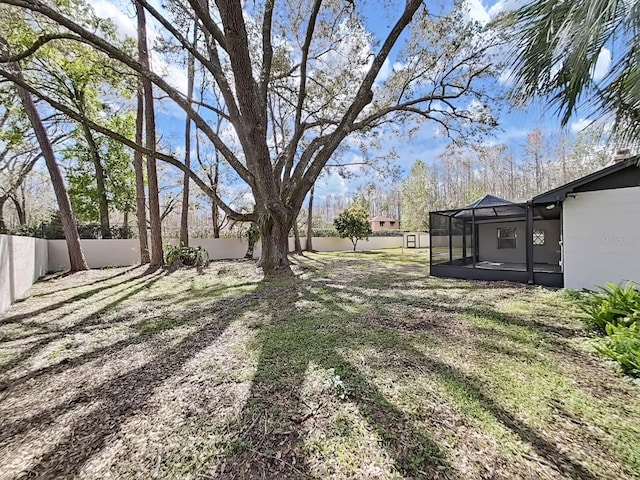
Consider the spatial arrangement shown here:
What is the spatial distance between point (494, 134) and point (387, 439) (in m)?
9.04

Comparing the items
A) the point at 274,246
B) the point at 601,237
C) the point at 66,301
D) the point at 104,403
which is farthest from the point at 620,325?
the point at 66,301

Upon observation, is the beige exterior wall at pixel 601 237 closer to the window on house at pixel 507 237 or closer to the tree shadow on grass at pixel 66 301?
the window on house at pixel 507 237

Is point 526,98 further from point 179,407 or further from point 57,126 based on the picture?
point 57,126

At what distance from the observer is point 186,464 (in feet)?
4.68

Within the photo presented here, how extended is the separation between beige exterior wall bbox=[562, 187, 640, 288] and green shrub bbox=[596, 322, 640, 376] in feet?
8.45

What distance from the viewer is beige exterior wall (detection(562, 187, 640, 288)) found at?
4613mm

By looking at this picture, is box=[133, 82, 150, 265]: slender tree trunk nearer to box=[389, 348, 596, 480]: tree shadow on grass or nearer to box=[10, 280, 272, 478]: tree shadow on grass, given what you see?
box=[10, 280, 272, 478]: tree shadow on grass

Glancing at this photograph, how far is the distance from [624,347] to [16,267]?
8650 millimetres

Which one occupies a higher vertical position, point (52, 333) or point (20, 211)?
point (20, 211)

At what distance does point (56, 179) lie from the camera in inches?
294

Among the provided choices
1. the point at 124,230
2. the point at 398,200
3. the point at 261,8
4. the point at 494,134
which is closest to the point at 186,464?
the point at 261,8

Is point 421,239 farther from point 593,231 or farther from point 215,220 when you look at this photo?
point 593,231

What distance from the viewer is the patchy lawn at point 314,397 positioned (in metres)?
1.44

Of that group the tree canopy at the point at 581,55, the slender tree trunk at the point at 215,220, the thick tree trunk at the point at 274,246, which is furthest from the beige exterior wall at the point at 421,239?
the tree canopy at the point at 581,55
